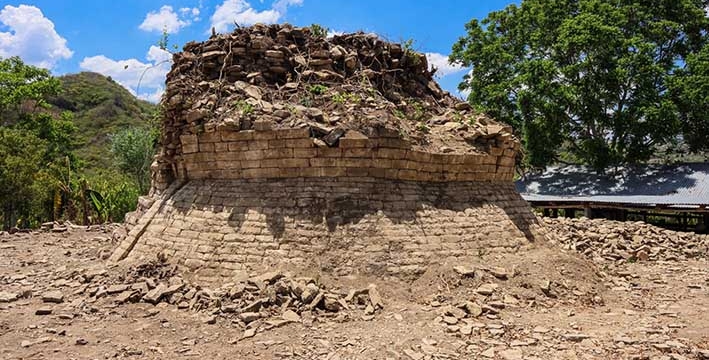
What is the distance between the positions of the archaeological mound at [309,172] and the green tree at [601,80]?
12476 mm

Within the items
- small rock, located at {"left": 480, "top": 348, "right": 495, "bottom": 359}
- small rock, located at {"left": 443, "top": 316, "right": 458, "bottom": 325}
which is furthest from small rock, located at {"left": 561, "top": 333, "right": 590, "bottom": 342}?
small rock, located at {"left": 443, "top": 316, "right": 458, "bottom": 325}

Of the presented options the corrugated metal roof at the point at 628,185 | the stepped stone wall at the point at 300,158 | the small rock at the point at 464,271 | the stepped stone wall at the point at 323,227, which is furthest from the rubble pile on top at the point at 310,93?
the corrugated metal roof at the point at 628,185

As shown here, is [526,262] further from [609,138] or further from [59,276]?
[609,138]

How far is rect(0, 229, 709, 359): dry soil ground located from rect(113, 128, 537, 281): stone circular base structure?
2.45 ft

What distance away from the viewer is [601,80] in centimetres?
1991

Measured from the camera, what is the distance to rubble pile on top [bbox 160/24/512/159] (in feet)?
26.3

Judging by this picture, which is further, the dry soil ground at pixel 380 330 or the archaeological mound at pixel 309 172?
the archaeological mound at pixel 309 172

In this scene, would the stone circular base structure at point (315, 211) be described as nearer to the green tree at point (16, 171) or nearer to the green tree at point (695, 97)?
the green tree at point (16, 171)

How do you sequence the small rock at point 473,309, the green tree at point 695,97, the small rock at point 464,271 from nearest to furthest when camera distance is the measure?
the small rock at point 473,309, the small rock at point 464,271, the green tree at point 695,97

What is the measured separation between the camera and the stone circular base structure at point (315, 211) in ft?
24.0

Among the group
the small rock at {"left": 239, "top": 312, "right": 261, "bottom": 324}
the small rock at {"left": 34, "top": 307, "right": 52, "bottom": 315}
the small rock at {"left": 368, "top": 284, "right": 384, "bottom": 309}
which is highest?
the small rock at {"left": 368, "top": 284, "right": 384, "bottom": 309}

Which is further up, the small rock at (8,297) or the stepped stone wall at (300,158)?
the stepped stone wall at (300,158)

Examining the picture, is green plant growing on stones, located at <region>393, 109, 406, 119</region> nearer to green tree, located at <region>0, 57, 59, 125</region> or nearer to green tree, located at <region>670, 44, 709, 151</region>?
green tree, located at <region>670, 44, 709, 151</region>

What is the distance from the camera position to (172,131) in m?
8.88
